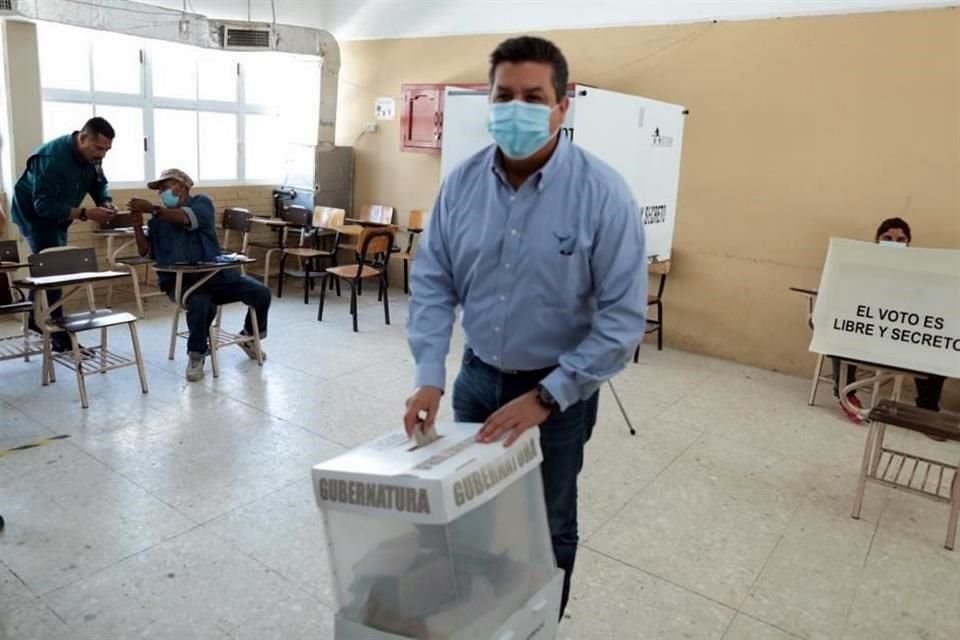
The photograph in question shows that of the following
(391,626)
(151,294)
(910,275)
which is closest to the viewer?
(391,626)

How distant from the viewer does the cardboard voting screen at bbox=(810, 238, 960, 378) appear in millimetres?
3465

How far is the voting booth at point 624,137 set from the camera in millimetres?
3354

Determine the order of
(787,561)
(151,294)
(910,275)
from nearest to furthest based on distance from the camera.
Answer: (787,561)
(910,275)
(151,294)

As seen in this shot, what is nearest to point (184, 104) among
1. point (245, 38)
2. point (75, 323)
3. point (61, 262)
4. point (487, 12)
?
point (245, 38)

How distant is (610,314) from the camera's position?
1495mm

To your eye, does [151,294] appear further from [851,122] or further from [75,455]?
[851,122]

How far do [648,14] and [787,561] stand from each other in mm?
4122

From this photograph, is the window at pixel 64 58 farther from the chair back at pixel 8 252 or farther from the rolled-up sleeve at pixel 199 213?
the rolled-up sleeve at pixel 199 213

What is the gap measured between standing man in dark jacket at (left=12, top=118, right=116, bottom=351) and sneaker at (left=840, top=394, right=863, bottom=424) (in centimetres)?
446

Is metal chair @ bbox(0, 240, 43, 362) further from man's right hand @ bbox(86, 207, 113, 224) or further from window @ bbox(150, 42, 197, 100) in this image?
window @ bbox(150, 42, 197, 100)

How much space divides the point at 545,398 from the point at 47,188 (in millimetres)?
3884

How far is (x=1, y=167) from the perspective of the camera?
524cm

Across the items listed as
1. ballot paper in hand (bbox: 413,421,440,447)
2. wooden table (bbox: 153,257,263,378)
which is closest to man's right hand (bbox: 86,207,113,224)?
wooden table (bbox: 153,257,263,378)

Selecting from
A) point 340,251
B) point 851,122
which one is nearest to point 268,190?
point 340,251
